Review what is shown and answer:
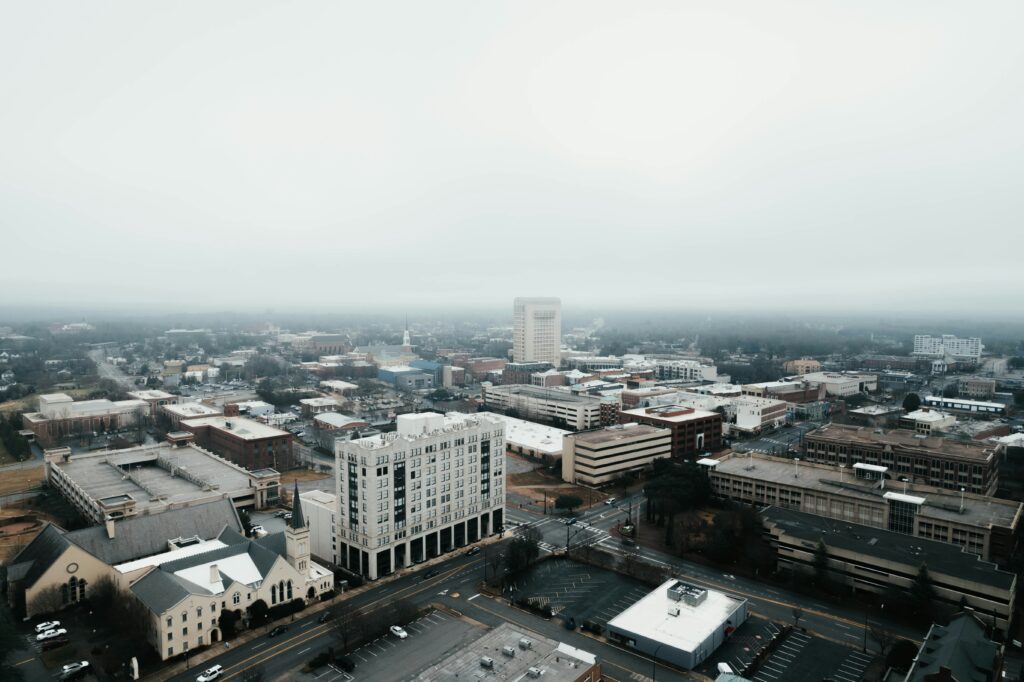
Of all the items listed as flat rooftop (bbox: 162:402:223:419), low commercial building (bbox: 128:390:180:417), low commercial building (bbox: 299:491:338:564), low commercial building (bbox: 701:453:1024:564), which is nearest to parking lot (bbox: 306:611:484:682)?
low commercial building (bbox: 299:491:338:564)

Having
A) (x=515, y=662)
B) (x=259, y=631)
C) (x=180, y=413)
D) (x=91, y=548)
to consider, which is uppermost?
(x=91, y=548)

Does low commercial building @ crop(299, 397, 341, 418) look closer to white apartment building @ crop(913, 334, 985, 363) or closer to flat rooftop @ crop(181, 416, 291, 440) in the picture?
flat rooftop @ crop(181, 416, 291, 440)

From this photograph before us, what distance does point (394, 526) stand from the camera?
40188mm

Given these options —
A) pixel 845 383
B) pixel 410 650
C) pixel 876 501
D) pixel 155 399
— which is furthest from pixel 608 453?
pixel 845 383

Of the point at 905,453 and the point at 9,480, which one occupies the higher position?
the point at 905,453

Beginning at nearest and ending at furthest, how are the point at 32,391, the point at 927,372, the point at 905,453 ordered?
the point at 905,453 → the point at 32,391 → the point at 927,372

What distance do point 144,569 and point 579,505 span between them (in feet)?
105

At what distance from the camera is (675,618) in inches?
1288

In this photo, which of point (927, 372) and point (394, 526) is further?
point (927, 372)

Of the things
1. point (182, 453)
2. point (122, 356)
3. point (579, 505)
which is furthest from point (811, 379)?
point (122, 356)

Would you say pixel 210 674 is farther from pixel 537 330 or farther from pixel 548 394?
pixel 537 330

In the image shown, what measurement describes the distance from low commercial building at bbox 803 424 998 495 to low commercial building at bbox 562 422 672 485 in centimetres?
1607

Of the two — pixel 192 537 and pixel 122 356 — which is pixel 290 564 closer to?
pixel 192 537

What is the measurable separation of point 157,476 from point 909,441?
230ft
